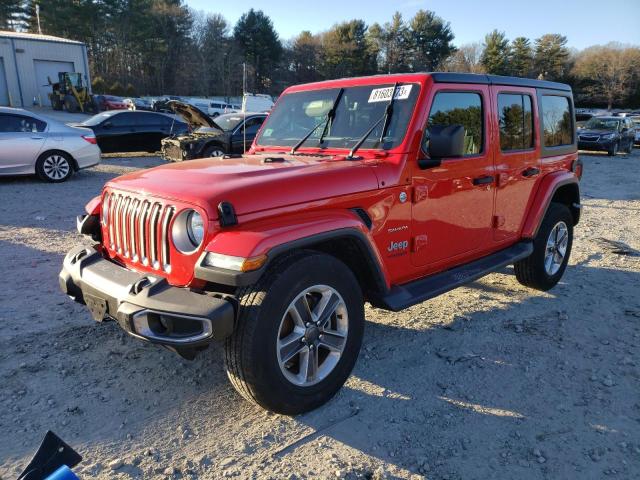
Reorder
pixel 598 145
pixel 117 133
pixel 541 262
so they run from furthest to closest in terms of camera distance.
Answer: pixel 598 145
pixel 117 133
pixel 541 262

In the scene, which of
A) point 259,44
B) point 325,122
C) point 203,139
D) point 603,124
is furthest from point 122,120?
point 259,44

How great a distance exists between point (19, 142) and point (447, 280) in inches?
381

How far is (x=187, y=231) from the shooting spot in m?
2.70

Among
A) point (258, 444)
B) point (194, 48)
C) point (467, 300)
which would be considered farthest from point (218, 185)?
point (194, 48)

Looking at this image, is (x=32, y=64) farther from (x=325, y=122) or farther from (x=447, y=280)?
(x=447, y=280)

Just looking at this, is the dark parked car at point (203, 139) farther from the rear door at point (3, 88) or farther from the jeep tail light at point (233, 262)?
the rear door at point (3, 88)

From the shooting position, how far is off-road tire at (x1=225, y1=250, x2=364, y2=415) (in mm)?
2557

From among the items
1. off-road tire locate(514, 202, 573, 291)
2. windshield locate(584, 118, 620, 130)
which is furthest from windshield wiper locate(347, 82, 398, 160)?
windshield locate(584, 118, 620, 130)

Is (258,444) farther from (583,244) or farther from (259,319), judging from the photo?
(583,244)

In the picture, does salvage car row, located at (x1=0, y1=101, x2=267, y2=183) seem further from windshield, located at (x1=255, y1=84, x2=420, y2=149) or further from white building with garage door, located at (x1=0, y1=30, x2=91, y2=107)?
white building with garage door, located at (x1=0, y1=30, x2=91, y2=107)

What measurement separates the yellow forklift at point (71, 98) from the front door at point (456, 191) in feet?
114

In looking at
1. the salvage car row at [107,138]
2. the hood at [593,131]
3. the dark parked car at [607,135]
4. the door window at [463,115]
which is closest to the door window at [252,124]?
the salvage car row at [107,138]

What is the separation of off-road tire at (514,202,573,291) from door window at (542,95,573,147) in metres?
0.70

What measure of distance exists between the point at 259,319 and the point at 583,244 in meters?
6.02
